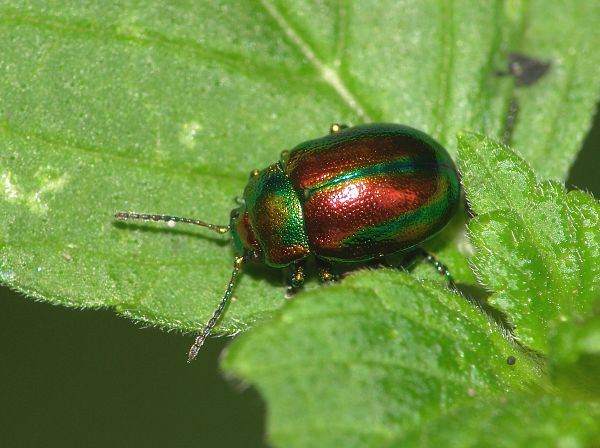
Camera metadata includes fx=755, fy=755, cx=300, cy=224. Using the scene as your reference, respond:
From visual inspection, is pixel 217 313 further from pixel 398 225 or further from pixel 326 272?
pixel 398 225

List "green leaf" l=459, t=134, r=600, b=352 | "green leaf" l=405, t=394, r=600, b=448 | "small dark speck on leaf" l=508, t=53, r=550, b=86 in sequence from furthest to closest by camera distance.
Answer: "small dark speck on leaf" l=508, t=53, r=550, b=86, "green leaf" l=459, t=134, r=600, b=352, "green leaf" l=405, t=394, r=600, b=448

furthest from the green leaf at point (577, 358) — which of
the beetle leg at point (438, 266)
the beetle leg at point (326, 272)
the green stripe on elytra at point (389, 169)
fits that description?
the beetle leg at point (326, 272)

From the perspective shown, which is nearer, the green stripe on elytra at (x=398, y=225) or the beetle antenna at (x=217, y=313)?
the beetle antenna at (x=217, y=313)

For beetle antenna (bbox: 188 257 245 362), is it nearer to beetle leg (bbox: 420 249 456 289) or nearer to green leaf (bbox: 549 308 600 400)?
beetle leg (bbox: 420 249 456 289)

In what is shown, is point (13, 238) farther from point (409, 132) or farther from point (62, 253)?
point (409, 132)

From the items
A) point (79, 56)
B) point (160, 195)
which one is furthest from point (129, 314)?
point (79, 56)

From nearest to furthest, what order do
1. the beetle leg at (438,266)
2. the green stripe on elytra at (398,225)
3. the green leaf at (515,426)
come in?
the green leaf at (515,426) < the green stripe on elytra at (398,225) < the beetle leg at (438,266)

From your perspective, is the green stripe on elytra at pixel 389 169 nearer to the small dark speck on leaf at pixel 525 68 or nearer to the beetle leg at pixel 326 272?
the beetle leg at pixel 326 272

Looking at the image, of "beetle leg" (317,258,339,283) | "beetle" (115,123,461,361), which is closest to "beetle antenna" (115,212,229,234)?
"beetle" (115,123,461,361)

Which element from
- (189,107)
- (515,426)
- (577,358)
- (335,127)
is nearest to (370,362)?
(515,426)
